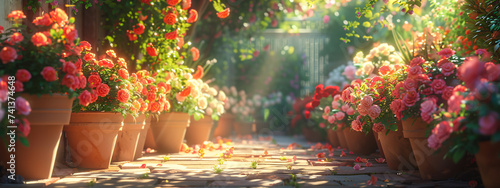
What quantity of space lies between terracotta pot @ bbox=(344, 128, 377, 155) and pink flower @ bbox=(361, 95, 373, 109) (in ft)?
4.78

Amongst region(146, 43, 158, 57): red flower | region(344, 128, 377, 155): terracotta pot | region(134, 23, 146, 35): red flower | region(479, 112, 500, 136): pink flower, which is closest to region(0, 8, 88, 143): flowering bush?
region(134, 23, 146, 35): red flower

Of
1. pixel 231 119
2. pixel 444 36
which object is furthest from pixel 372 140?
pixel 231 119

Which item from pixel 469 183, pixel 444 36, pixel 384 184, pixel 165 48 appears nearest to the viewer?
pixel 469 183

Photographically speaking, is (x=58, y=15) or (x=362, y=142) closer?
(x=58, y=15)

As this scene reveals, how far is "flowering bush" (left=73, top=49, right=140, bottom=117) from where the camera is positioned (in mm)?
3494

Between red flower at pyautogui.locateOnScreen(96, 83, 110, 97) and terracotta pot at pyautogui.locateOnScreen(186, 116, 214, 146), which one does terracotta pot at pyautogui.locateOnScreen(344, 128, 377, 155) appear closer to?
terracotta pot at pyautogui.locateOnScreen(186, 116, 214, 146)

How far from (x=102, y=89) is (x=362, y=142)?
9.04ft

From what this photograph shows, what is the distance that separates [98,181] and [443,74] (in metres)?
2.31

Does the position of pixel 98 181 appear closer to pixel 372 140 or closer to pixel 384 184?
pixel 384 184

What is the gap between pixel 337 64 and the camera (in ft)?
38.2

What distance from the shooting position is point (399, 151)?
3729mm

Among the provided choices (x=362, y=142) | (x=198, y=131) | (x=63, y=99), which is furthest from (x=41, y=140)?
(x=198, y=131)

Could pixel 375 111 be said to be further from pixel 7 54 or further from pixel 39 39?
pixel 7 54

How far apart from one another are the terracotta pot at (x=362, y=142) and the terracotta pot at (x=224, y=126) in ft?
12.4
